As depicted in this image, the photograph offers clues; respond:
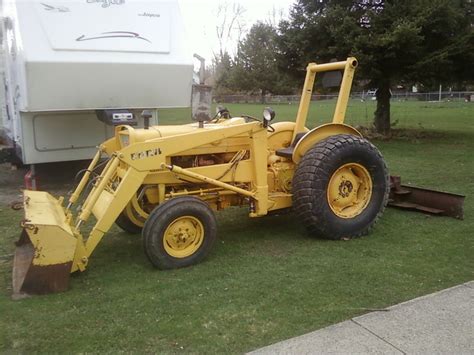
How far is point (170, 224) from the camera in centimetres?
477

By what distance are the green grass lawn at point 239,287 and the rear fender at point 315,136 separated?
0.97 meters

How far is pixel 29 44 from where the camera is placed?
268 inches

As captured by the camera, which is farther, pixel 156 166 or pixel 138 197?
pixel 138 197

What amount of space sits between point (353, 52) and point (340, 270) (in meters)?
8.68

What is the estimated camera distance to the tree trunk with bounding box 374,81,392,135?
14.8 metres

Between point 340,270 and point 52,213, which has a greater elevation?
point 52,213

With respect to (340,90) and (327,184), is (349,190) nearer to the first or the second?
(327,184)

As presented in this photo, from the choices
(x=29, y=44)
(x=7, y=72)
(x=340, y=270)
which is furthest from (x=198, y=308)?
(x=7, y=72)

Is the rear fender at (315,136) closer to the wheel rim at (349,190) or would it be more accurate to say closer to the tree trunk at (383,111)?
the wheel rim at (349,190)

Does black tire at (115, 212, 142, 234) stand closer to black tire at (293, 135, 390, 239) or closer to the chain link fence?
black tire at (293, 135, 390, 239)

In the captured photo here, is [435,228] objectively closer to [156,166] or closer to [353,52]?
[156,166]

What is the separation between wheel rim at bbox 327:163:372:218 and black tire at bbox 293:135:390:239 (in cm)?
5

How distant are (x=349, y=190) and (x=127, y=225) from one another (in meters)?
2.58

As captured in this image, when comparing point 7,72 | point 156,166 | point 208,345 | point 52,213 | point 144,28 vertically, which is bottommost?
point 208,345
